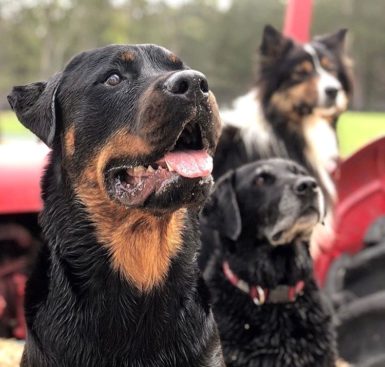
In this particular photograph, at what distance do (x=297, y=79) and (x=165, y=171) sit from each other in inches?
141

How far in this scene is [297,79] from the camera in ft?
18.7

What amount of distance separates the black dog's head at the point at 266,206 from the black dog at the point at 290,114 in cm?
107

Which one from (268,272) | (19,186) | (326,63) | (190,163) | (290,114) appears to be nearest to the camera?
(190,163)

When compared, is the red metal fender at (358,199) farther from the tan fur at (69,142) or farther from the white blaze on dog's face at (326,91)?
the tan fur at (69,142)

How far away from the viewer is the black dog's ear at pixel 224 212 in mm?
4023

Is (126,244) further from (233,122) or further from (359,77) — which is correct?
(359,77)

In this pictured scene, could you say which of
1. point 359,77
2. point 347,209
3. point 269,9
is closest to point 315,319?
point 347,209

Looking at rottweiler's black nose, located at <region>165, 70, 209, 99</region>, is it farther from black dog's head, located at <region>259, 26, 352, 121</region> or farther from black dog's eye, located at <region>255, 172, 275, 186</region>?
black dog's head, located at <region>259, 26, 352, 121</region>

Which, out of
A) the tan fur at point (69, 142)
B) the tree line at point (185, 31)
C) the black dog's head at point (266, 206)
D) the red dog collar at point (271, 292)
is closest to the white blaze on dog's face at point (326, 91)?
the black dog's head at point (266, 206)

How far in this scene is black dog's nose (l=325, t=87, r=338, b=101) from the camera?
18.3ft

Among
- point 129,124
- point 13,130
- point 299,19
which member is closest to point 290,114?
point 299,19

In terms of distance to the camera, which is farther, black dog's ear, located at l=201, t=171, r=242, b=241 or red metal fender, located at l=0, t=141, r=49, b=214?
black dog's ear, located at l=201, t=171, r=242, b=241

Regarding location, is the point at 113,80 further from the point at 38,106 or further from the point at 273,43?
the point at 273,43

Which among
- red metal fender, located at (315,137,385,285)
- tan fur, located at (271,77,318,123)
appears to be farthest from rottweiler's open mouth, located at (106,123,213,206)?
tan fur, located at (271,77,318,123)
